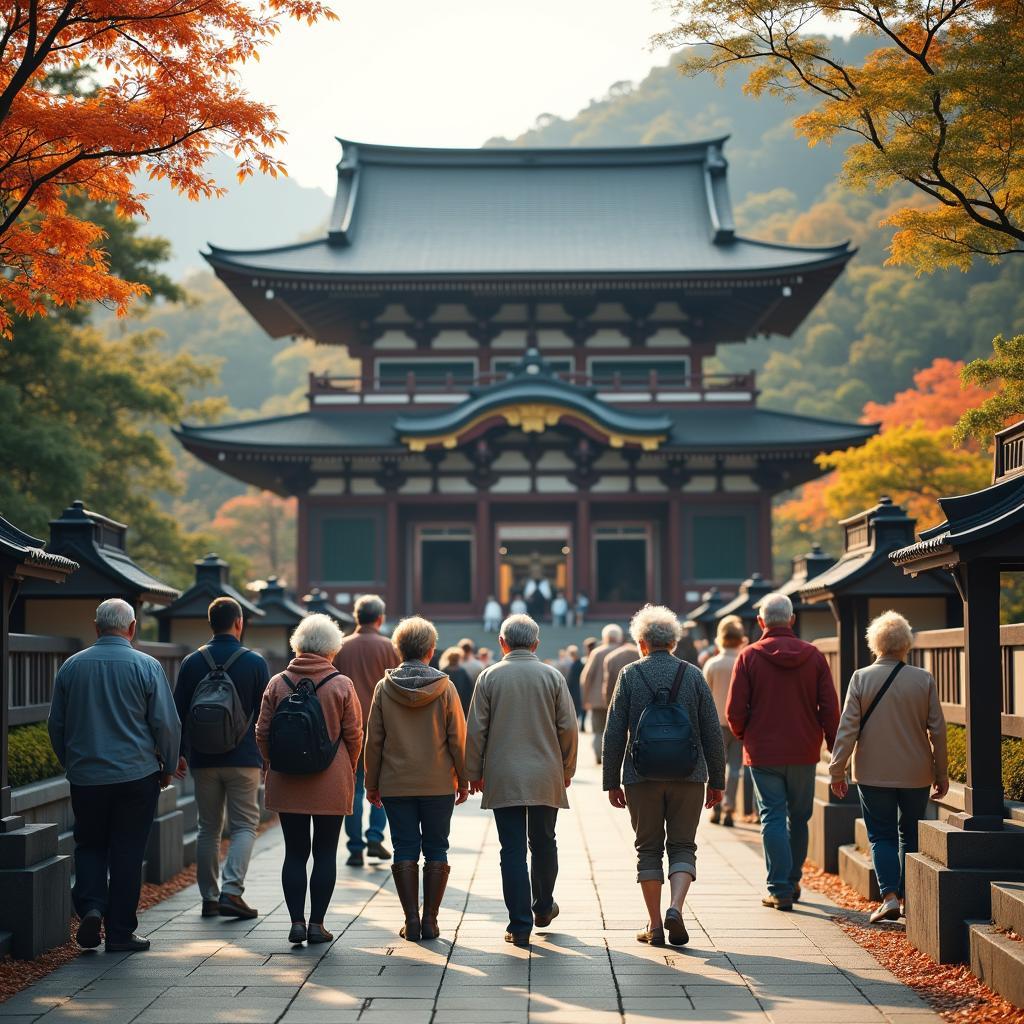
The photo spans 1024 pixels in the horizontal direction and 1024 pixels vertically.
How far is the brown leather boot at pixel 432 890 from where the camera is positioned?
7.10 m

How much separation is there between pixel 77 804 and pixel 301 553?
74.9 ft

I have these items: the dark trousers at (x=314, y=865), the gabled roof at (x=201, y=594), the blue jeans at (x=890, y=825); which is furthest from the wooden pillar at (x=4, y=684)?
the gabled roof at (x=201, y=594)

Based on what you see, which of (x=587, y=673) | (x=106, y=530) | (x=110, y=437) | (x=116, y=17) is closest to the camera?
(x=116, y=17)

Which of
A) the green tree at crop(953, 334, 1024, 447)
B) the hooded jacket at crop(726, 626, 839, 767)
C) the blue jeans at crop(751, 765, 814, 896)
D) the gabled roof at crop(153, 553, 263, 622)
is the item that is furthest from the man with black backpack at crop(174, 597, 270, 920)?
the green tree at crop(953, 334, 1024, 447)

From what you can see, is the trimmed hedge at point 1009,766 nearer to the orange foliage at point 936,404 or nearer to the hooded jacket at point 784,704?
the hooded jacket at point 784,704

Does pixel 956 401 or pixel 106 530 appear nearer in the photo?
pixel 106 530

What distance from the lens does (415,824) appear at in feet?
23.4

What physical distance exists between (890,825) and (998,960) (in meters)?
1.89

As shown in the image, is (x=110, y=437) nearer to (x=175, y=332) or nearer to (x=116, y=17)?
(x=116, y=17)

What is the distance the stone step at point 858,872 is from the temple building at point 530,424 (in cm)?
1883

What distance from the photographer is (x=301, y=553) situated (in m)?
29.7

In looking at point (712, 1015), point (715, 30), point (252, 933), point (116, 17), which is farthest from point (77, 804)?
point (715, 30)

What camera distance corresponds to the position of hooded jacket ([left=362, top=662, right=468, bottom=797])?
23.2 feet

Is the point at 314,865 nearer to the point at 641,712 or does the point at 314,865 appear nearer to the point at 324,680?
the point at 324,680
